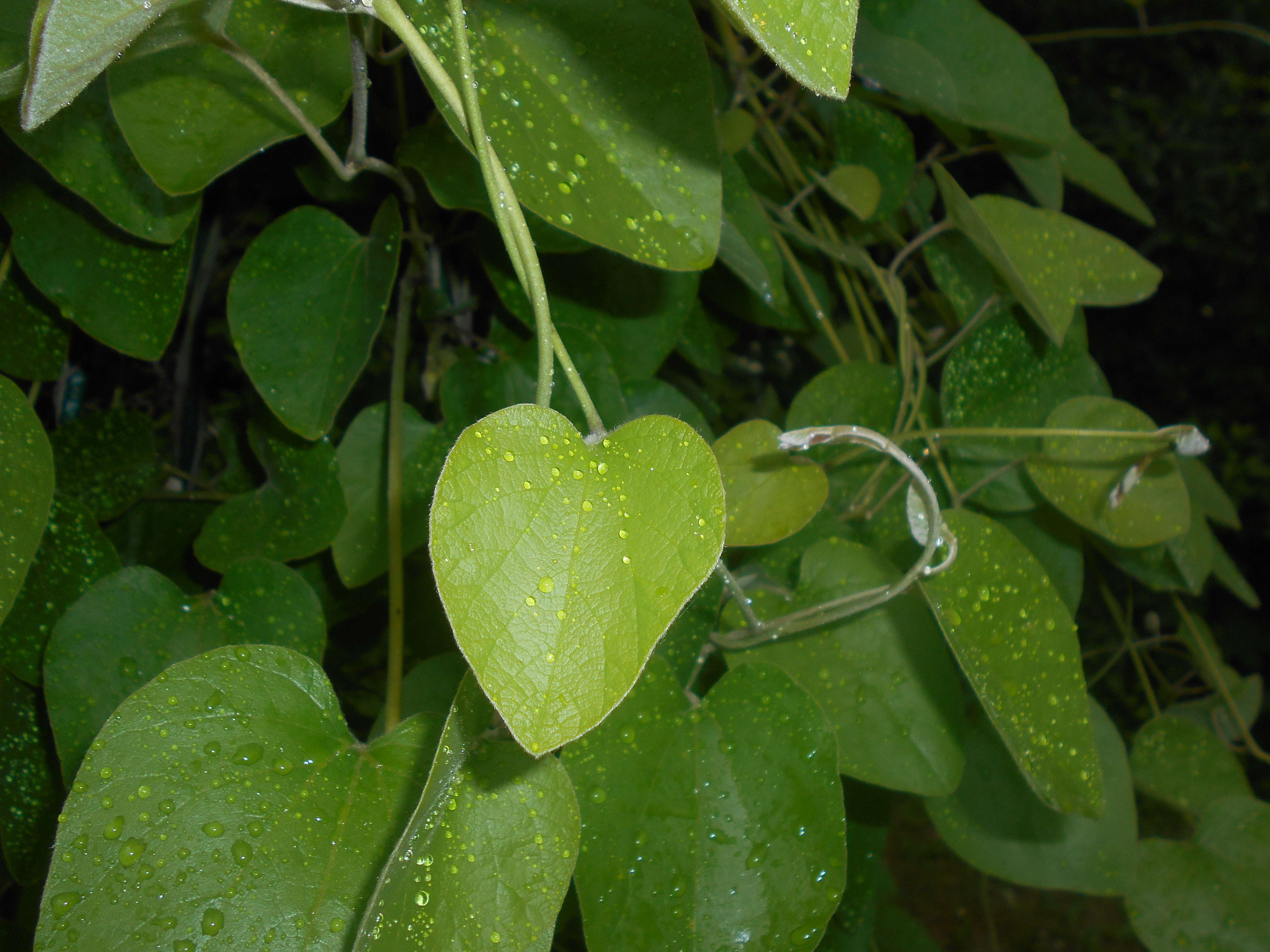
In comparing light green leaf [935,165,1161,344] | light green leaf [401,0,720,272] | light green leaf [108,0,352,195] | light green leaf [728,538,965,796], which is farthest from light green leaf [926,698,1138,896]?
light green leaf [108,0,352,195]

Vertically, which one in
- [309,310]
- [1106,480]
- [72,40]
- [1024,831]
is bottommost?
[1024,831]

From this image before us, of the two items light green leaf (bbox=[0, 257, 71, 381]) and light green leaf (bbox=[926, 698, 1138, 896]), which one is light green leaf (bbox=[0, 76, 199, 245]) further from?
Result: light green leaf (bbox=[926, 698, 1138, 896])

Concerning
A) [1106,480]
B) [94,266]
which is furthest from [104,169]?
[1106,480]

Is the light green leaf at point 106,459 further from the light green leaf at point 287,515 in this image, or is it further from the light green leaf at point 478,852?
the light green leaf at point 478,852

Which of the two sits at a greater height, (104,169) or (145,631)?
(104,169)

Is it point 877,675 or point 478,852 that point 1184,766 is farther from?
point 478,852

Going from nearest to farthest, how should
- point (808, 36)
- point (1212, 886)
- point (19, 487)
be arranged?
1. point (808, 36)
2. point (19, 487)
3. point (1212, 886)

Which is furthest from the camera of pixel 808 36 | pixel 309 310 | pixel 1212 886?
pixel 1212 886

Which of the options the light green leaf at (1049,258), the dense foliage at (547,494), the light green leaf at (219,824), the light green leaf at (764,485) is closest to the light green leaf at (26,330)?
the dense foliage at (547,494)
